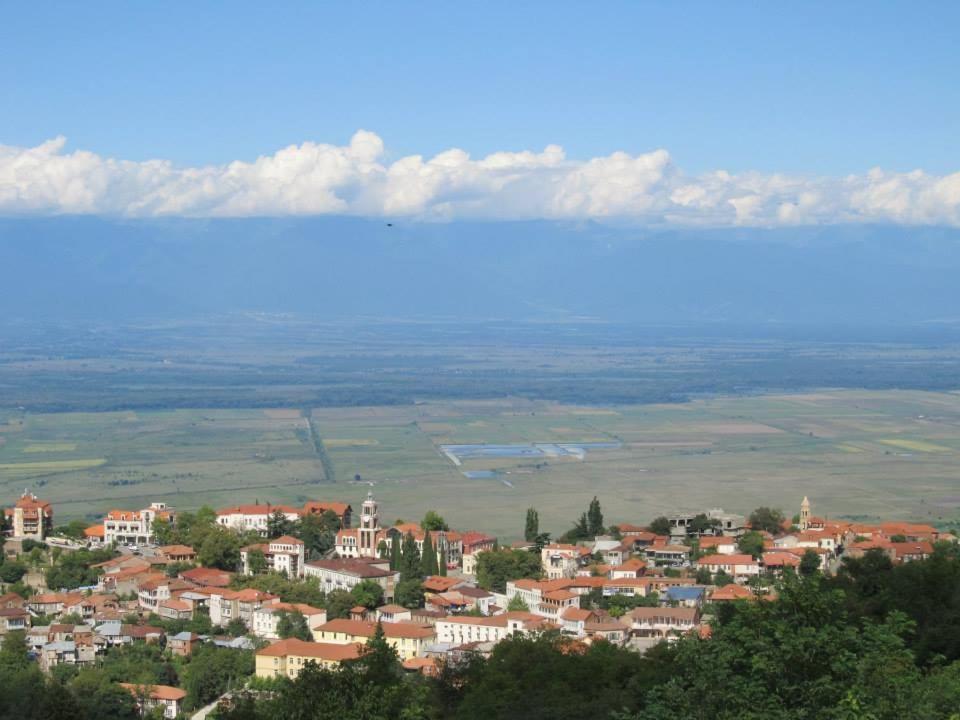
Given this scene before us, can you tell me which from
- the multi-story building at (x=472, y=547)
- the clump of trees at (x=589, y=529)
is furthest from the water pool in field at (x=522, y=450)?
the multi-story building at (x=472, y=547)

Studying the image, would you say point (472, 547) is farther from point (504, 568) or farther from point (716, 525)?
point (716, 525)

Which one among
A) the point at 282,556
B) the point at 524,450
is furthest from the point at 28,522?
the point at 524,450

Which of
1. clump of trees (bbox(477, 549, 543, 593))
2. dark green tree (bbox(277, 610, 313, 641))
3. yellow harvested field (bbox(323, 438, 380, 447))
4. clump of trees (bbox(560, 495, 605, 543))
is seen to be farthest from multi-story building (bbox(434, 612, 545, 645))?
yellow harvested field (bbox(323, 438, 380, 447))

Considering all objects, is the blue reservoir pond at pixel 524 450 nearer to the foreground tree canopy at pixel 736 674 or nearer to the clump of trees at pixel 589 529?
the clump of trees at pixel 589 529

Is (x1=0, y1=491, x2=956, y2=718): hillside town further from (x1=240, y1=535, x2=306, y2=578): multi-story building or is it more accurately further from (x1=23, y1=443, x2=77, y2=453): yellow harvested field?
(x1=23, y1=443, x2=77, y2=453): yellow harvested field

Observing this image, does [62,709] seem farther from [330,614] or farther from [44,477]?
[44,477]

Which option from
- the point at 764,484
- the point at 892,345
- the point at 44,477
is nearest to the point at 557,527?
the point at 764,484
